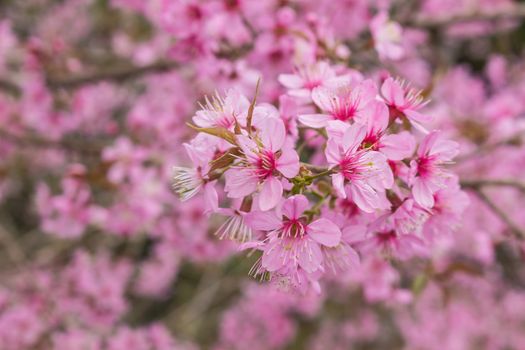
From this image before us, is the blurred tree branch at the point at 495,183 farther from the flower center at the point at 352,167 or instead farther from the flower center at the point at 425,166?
the flower center at the point at 352,167

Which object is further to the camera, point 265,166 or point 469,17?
point 469,17

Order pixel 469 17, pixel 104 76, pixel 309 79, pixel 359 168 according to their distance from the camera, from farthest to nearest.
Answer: pixel 104 76 < pixel 469 17 < pixel 309 79 < pixel 359 168

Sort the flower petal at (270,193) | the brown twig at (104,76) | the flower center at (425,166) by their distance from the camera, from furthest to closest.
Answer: the brown twig at (104,76), the flower center at (425,166), the flower petal at (270,193)

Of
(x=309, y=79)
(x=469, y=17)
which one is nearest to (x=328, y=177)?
(x=309, y=79)

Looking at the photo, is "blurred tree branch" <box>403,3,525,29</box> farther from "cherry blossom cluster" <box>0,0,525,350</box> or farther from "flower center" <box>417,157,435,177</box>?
"flower center" <box>417,157,435,177</box>

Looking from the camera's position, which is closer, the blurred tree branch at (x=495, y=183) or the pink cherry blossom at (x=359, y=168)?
the pink cherry blossom at (x=359, y=168)

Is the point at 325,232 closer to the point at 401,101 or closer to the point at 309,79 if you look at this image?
the point at 401,101

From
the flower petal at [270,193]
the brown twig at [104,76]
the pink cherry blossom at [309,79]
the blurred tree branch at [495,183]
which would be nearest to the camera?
the flower petal at [270,193]

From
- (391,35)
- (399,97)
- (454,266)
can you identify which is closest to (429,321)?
(454,266)

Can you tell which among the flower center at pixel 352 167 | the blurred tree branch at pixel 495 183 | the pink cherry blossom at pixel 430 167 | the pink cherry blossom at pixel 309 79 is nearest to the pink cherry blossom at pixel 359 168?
the flower center at pixel 352 167
